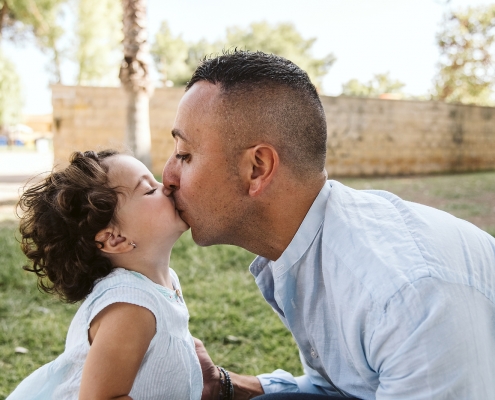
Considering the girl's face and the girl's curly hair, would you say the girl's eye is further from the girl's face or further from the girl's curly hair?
the girl's curly hair

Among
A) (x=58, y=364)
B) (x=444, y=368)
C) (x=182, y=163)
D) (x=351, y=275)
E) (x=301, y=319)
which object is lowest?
(x=58, y=364)

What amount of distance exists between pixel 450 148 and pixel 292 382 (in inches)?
619

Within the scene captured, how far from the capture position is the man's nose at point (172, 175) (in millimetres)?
2123

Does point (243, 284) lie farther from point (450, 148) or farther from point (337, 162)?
point (450, 148)

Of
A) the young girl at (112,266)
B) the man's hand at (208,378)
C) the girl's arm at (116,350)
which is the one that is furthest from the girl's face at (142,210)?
the man's hand at (208,378)

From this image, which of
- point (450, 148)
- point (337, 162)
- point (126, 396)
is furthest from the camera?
point (450, 148)

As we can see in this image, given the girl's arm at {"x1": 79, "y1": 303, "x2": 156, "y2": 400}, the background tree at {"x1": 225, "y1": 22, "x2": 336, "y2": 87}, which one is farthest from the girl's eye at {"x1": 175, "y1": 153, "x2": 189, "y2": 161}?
the background tree at {"x1": 225, "y1": 22, "x2": 336, "y2": 87}

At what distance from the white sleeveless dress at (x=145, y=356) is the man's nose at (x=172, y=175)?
411 mm

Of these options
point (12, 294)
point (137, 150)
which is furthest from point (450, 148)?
point (12, 294)

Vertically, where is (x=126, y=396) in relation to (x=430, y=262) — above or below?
below

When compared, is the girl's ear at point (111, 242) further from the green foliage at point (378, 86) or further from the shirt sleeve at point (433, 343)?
the green foliage at point (378, 86)

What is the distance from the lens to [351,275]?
160 centimetres

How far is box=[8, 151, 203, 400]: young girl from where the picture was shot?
6.23 feet

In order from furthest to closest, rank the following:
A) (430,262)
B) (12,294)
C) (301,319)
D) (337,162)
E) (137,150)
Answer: (337,162), (137,150), (12,294), (301,319), (430,262)
